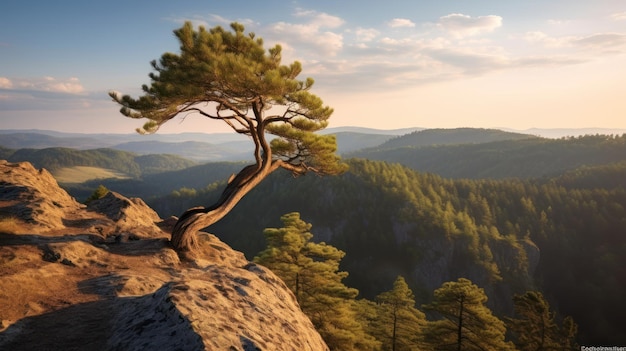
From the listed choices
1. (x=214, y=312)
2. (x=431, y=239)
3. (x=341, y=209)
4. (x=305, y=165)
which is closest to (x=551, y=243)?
(x=431, y=239)

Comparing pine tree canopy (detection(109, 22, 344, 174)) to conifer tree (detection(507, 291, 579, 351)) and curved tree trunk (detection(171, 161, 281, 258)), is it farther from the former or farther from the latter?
conifer tree (detection(507, 291, 579, 351))

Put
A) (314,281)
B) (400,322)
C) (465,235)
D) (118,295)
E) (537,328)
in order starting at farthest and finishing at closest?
(465,235)
(400,322)
(537,328)
(314,281)
(118,295)

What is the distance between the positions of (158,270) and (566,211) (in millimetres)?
185230

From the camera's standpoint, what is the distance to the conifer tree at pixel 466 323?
22281 millimetres

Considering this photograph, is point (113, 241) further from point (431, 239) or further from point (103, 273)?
point (431, 239)

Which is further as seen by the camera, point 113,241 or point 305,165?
point 305,165

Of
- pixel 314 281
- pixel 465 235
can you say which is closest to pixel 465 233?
pixel 465 235

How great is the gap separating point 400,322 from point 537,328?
10993 mm

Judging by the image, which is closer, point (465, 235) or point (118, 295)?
point (118, 295)

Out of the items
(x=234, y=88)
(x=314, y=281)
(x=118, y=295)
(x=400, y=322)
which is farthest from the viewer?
(x=400, y=322)

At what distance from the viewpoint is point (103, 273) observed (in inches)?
421

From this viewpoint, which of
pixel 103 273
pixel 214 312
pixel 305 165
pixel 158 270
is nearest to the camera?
pixel 214 312

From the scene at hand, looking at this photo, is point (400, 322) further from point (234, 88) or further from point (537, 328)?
point (234, 88)

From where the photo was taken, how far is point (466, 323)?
23234mm
